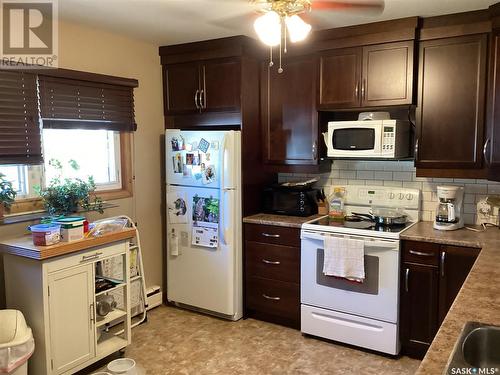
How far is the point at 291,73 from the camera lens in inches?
143

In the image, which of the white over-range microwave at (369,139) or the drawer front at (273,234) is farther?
the drawer front at (273,234)

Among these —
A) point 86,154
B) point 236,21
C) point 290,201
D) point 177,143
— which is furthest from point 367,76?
point 86,154

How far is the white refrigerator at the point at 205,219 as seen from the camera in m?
3.58

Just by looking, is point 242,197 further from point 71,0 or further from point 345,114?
point 71,0

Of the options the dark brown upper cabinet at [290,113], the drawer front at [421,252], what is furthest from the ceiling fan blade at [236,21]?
the drawer front at [421,252]

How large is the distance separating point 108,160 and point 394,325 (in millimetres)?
2533

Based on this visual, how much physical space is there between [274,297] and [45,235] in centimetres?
182

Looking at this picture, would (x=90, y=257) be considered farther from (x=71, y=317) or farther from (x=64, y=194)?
(x=64, y=194)

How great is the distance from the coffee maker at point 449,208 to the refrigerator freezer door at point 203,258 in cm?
151

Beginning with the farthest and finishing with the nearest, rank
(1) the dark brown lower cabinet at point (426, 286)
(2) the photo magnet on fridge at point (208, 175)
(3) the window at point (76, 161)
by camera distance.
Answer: (2) the photo magnet on fridge at point (208, 175) < (3) the window at point (76, 161) < (1) the dark brown lower cabinet at point (426, 286)

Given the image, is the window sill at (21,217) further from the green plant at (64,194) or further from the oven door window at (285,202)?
the oven door window at (285,202)

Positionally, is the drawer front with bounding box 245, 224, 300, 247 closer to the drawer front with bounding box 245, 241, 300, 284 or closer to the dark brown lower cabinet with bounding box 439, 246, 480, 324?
the drawer front with bounding box 245, 241, 300, 284

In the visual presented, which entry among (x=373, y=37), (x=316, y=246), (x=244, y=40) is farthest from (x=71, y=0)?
(x=316, y=246)
